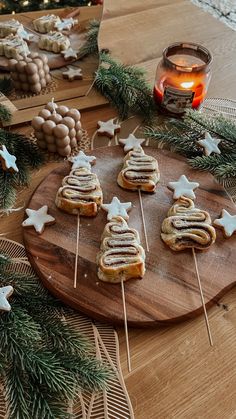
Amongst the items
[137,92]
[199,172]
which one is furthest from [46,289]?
[137,92]

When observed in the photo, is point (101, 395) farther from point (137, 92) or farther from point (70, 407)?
point (137, 92)

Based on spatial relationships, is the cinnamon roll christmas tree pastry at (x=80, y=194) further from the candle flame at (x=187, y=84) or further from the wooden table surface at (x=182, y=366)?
the candle flame at (x=187, y=84)

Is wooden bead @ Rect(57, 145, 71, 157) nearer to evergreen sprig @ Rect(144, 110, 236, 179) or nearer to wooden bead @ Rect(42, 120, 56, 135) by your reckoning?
wooden bead @ Rect(42, 120, 56, 135)

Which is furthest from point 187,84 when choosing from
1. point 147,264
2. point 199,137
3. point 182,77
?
point 147,264

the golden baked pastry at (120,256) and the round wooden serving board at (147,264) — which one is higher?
the golden baked pastry at (120,256)

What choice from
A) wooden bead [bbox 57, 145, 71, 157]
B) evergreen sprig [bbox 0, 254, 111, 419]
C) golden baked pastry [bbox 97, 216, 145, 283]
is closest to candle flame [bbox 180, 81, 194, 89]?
wooden bead [bbox 57, 145, 71, 157]

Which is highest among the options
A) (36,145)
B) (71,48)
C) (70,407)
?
(71,48)

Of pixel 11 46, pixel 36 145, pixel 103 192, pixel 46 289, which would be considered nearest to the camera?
pixel 46 289

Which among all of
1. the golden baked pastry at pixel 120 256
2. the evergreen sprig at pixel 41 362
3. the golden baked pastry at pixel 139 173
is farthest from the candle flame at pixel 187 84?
the evergreen sprig at pixel 41 362
